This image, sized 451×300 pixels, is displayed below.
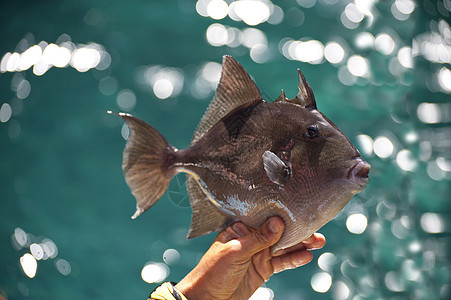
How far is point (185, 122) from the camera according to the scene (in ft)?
7.14

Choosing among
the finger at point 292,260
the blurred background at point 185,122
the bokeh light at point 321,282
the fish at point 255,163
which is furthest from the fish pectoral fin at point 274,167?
the bokeh light at point 321,282

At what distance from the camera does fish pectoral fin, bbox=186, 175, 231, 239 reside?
0.79 m

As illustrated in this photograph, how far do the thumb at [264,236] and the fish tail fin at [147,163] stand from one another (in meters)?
0.18

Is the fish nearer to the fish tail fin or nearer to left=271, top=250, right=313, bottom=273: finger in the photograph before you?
the fish tail fin

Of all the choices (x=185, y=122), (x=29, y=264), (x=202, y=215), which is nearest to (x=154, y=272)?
(x=29, y=264)

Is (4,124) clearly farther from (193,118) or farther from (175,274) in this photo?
(175,274)

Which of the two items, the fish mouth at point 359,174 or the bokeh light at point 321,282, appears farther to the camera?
the bokeh light at point 321,282

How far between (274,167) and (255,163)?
6 centimetres

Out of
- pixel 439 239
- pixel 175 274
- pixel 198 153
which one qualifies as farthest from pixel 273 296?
pixel 198 153

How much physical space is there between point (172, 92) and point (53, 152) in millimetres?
671

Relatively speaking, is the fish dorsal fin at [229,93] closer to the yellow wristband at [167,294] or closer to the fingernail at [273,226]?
the fingernail at [273,226]

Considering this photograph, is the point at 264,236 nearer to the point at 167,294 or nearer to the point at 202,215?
the point at 202,215

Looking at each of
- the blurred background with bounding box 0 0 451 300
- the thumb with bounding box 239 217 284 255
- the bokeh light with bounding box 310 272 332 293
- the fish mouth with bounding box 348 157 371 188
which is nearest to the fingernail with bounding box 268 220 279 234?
the thumb with bounding box 239 217 284 255

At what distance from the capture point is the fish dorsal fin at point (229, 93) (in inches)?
31.2
